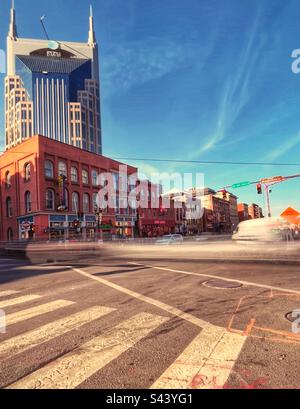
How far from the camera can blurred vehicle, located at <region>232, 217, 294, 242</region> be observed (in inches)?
765

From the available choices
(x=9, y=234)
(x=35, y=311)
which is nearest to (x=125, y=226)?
(x=9, y=234)

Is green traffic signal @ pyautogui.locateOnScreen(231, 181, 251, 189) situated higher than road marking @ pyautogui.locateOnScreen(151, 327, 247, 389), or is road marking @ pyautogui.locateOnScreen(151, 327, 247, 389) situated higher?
green traffic signal @ pyautogui.locateOnScreen(231, 181, 251, 189)

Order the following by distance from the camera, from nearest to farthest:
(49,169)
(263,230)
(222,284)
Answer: (222,284), (263,230), (49,169)

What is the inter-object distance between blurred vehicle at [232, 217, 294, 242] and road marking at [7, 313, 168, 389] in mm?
16509

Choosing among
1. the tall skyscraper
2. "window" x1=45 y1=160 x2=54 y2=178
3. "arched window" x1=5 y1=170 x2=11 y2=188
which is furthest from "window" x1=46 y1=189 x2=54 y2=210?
the tall skyscraper

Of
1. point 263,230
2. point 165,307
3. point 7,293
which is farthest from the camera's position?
point 263,230

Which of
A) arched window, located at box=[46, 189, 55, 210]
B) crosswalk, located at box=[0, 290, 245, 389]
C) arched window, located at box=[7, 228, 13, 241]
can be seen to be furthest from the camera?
arched window, located at box=[7, 228, 13, 241]

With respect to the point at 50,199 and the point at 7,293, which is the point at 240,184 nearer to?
the point at 50,199

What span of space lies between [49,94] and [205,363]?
142 m

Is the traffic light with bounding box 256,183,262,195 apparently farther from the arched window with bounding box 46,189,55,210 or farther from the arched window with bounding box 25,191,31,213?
the arched window with bounding box 25,191,31,213

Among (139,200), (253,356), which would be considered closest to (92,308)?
(253,356)

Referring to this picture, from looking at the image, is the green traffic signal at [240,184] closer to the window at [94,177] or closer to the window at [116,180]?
the window at [94,177]

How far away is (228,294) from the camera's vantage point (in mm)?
6660

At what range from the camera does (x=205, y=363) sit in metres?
3.30
